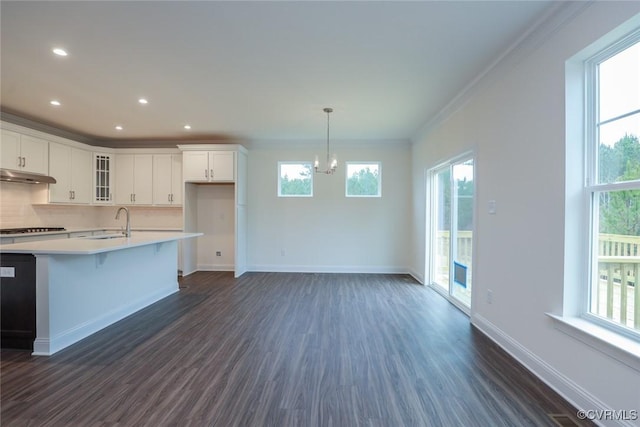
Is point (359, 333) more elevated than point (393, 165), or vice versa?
point (393, 165)

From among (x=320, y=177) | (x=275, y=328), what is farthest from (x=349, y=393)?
(x=320, y=177)

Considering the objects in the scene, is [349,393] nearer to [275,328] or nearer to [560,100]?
[275,328]

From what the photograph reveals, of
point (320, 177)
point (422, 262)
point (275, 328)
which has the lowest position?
point (275, 328)

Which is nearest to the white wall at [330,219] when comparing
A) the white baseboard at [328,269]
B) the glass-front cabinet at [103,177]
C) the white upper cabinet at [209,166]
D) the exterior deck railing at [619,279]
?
the white baseboard at [328,269]

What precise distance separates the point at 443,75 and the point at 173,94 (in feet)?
10.9

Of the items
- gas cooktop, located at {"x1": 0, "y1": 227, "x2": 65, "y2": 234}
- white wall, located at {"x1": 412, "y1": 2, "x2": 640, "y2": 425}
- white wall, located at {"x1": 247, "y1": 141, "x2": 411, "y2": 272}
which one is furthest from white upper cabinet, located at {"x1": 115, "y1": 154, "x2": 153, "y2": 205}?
white wall, located at {"x1": 412, "y1": 2, "x2": 640, "y2": 425}

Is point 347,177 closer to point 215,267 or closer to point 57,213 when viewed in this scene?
point 215,267

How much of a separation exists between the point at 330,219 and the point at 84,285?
4.18 m

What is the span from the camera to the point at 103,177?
5.85 metres

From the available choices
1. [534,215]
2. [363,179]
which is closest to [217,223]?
[363,179]

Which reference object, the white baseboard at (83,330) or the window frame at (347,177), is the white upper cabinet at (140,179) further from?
the window frame at (347,177)

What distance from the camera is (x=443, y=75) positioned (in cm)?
320

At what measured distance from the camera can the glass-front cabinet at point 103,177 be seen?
18.9 ft

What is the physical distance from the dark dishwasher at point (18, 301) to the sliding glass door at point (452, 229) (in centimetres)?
467
